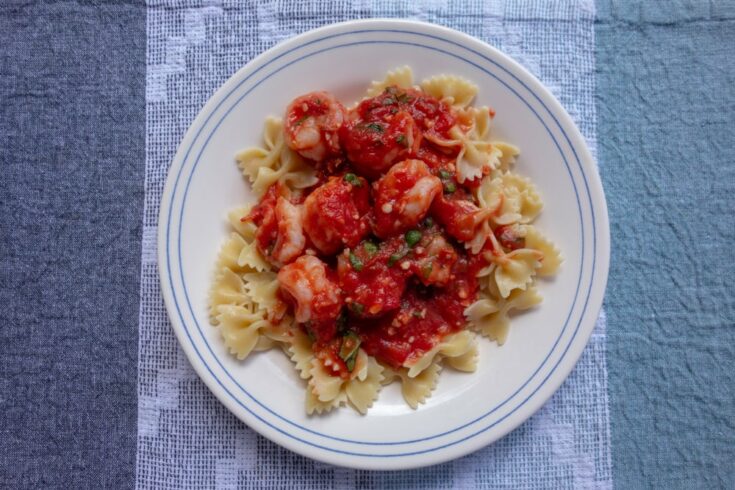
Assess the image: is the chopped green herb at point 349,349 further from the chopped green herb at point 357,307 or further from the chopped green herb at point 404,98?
the chopped green herb at point 404,98

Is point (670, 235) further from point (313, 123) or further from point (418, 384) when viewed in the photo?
point (313, 123)

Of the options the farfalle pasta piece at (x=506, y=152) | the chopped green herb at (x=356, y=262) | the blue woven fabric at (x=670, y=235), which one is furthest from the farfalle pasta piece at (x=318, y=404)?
the blue woven fabric at (x=670, y=235)

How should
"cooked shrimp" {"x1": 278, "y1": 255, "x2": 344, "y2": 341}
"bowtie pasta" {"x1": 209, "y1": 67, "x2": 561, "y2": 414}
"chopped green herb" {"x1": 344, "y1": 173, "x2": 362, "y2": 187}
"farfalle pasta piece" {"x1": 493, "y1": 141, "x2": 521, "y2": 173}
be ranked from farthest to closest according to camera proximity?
"farfalle pasta piece" {"x1": 493, "y1": 141, "x2": 521, "y2": 173}
"chopped green herb" {"x1": 344, "y1": 173, "x2": 362, "y2": 187}
"bowtie pasta" {"x1": 209, "y1": 67, "x2": 561, "y2": 414}
"cooked shrimp" {"x1": 278, "y1": 255, "x2": 344, "y2": 341}

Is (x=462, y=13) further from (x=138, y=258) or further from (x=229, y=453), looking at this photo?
(x=229, y=453)

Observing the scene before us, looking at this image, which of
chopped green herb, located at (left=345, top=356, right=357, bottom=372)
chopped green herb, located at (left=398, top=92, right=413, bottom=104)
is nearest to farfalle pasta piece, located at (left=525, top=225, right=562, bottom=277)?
chopped green herb, located at (left=398, top=92, right=413, bottom=104)

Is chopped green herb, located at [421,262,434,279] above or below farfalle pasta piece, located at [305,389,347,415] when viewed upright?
above

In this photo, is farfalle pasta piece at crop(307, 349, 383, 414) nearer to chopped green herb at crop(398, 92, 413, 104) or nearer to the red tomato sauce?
the red tomato sauce

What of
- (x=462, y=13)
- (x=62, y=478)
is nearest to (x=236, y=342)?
(x=62, y=478)
